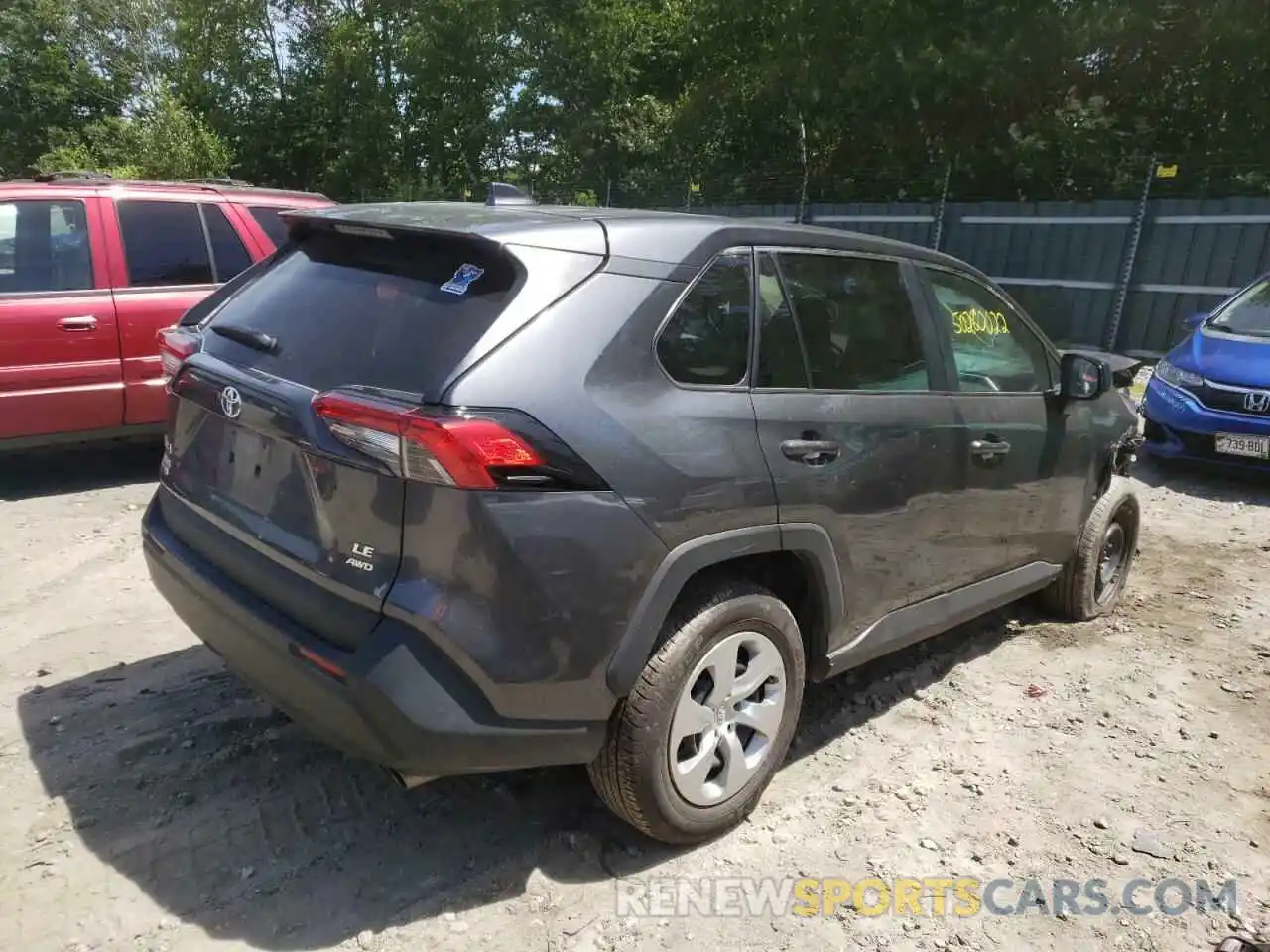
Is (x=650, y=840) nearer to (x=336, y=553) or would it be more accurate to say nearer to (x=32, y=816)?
(x=336, y=553)

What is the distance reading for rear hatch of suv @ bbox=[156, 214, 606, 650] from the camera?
2.18 meters

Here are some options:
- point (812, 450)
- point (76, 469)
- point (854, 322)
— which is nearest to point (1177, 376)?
point (854, 322)

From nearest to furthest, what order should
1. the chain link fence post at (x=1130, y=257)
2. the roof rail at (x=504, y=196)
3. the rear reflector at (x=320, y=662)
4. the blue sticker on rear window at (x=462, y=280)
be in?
the rear reflector at (x=320, y=662)
the blue sticker on rear window at (x=462, y=280)
the roof rail at (x=504, y=196)
the chain link fence post at (x=1130, y=257)

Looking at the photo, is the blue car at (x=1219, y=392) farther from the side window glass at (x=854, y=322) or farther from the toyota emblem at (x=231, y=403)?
the toyota emblem at (x=231, y=403)

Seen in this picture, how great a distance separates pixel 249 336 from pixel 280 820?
4.68ft

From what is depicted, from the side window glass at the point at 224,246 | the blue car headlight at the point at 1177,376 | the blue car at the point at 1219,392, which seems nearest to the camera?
the side window glass at the point at 224,246

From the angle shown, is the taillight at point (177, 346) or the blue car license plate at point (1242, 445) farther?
the blue car license plate at point (1242, 445)

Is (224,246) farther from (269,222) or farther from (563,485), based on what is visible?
(563,485)

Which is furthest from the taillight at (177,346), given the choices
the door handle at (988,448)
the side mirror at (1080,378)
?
the side mirror at (1080,378)

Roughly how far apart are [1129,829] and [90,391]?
5.72m

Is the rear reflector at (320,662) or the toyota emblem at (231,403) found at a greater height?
the toyota emblem at (231,403)

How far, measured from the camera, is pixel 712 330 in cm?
263

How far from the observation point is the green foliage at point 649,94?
1399cm

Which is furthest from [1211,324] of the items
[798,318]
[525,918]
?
[525,918]
